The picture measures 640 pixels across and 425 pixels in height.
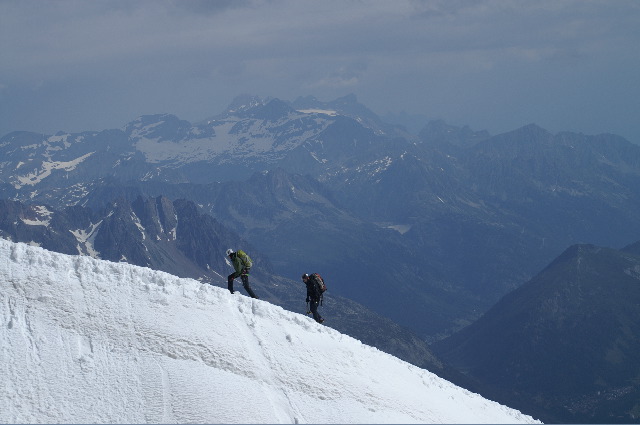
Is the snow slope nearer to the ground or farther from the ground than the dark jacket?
farther from the ground

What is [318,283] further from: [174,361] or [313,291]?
[174,361]

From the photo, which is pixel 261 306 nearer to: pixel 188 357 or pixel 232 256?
pixel 232 256

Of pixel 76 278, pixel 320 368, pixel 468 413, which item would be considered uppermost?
pixel 76 278

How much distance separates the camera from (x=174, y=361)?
91.1ft

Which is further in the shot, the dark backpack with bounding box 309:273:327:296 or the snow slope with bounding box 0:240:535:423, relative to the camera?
the dark backpack with bounding box 309:273:327:296

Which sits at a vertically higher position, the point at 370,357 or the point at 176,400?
the point at 176,400

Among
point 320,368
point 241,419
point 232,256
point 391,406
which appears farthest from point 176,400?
point 232,256

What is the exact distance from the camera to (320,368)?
29594mm

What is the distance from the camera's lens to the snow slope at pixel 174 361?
25344 mm

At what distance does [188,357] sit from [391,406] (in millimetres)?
9184

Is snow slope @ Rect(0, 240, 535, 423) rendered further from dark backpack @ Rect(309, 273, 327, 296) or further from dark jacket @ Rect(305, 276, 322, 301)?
dark backpack @ Rect(309, 273, 327, 296)

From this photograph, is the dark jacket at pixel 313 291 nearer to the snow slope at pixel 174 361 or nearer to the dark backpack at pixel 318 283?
the dark backpack at pixel 318 283

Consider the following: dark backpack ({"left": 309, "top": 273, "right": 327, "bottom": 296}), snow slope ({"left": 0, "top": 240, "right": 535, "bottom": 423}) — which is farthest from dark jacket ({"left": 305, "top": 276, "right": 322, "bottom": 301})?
snow slope ({"left": 0, "top": 240, "right": 535, "bottom": 423})

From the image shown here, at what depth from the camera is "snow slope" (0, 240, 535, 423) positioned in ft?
83.1
